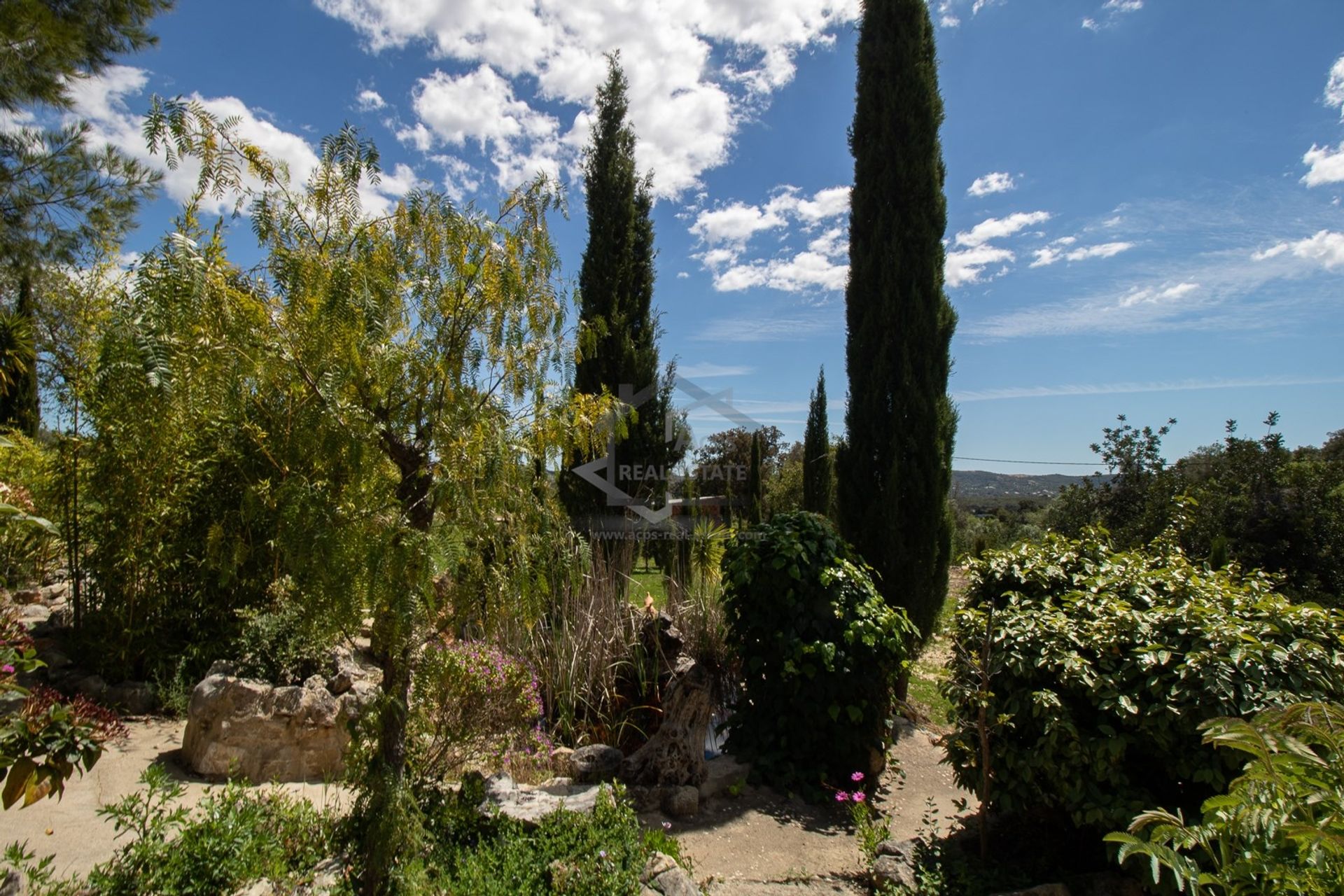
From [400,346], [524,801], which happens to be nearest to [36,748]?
[400,346]

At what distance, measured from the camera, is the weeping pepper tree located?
1.92 metres

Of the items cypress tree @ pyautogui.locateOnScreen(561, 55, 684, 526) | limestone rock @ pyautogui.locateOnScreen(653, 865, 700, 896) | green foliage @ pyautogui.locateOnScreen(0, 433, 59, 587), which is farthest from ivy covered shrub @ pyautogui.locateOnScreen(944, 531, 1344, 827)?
green foliage @ pyautogui.locateOnScreen(0, 433, 59, 587)

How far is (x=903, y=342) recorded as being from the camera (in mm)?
5590

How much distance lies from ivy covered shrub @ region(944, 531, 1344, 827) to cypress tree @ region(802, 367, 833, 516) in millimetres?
8212

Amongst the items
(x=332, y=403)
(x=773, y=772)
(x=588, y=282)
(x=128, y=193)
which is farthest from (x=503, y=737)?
(x=128, y=193)

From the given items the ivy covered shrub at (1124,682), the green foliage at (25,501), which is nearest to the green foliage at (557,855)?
Result: the ivy covered shrub at (1124,682)

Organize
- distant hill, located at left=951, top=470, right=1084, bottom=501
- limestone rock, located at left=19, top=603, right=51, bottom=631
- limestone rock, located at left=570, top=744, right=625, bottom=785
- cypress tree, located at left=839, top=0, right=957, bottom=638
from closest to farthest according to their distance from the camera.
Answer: limestone rock, located at left=570, top=744, right=625, bottom=785 < limestone rock, located at left=19, top=603, right=51, bottom=631 < cypress tree, located at left=839, top=0, right=957, bottom=638 < distant hill, located at left=951, top=470, right=1084, bottom=501

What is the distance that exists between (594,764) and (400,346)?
2360mm

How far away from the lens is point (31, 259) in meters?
5.00

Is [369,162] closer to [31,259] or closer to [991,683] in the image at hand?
[991,683]

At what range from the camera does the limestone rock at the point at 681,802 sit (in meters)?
3.15

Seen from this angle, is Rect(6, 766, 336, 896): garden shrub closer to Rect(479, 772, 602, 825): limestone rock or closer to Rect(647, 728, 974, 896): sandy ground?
Rect(479, 772, 602, 825): limestone rock

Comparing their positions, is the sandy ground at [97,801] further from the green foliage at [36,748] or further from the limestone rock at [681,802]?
the limestone rock at [681,802]

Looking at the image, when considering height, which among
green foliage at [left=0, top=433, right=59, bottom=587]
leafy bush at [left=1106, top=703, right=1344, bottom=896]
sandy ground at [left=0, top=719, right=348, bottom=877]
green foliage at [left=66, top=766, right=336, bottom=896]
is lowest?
sandy ground at [left=0, top=719, right=348, bottom=877]
